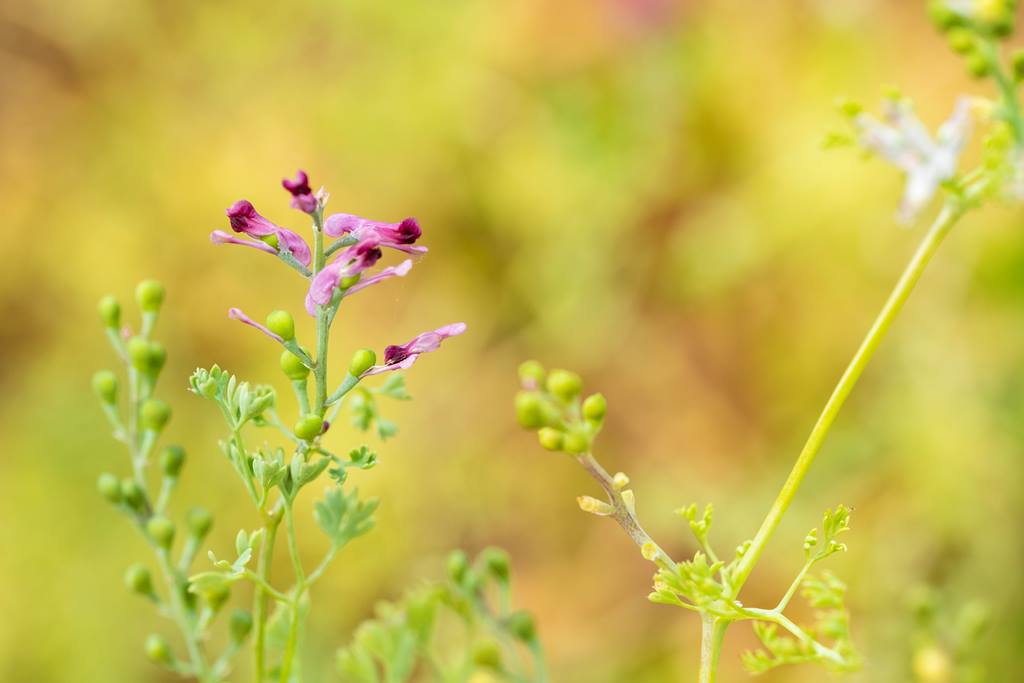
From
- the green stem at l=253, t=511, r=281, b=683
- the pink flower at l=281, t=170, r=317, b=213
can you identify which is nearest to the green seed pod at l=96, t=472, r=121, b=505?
the green stem at l=253, t=511, r=281, b=683

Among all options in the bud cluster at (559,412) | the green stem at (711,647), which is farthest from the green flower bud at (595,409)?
the green stem at (711,647)

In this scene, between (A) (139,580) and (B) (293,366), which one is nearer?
(B) (293,366)

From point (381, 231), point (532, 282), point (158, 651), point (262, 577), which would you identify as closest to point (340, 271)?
point (381, 231)

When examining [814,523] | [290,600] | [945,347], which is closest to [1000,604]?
[814,523]

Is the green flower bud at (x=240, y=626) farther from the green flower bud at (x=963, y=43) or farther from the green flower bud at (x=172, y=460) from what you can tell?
the green flower bud at (x=963, y=43)

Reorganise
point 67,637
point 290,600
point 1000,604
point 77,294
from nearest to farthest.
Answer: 1. point 290,600
2. point 1000,604
3. point 67,637
4. point 77,294

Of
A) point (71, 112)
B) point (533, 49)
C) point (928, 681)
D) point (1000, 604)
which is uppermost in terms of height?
point (71, 112)

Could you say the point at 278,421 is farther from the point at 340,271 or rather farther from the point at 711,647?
the point at 711,647

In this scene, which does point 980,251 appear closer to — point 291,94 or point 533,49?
point 533,49
